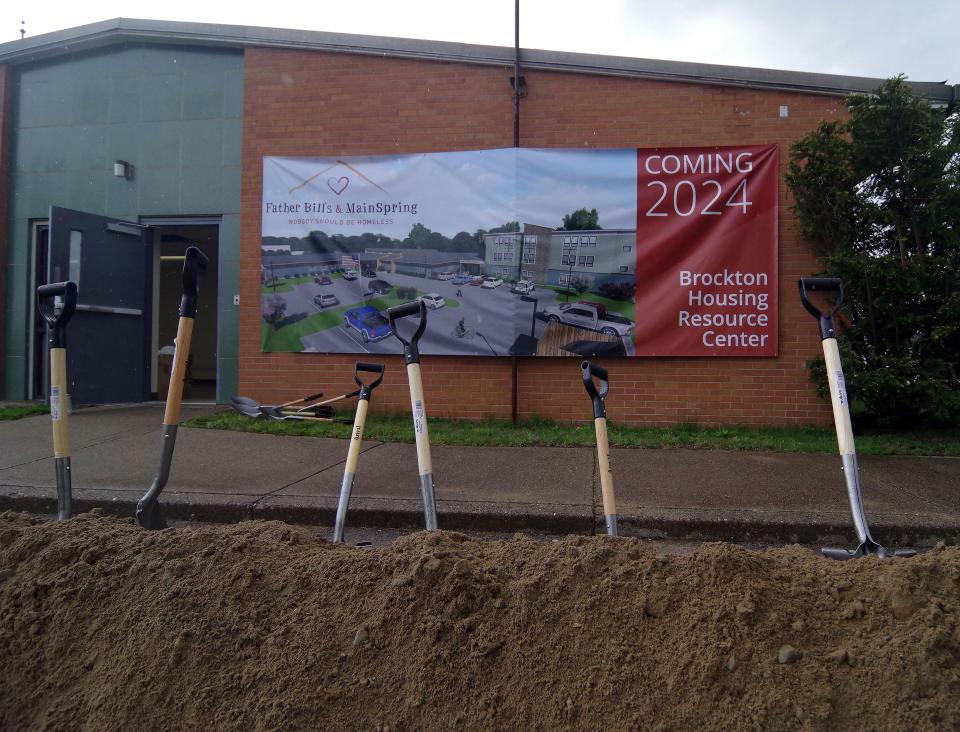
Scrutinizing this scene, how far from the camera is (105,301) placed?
900 centimetres

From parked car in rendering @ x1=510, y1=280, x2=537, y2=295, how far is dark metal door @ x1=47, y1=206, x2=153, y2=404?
16.5 ft

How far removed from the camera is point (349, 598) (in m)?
2.51

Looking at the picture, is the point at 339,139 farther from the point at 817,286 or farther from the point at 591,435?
the point at 817,286

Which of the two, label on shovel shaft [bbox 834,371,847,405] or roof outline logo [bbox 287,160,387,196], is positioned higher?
roof outline logo [bbox 287,160,387,196]

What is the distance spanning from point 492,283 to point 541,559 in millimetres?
5932

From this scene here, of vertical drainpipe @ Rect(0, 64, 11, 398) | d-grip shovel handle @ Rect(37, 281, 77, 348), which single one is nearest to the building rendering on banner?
d-grip shovel handle @ Rect(37, 281, 77, 348)

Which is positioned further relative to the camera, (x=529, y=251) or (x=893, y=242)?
(x=529, y=251)

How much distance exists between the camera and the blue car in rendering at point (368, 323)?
8594 millimetres

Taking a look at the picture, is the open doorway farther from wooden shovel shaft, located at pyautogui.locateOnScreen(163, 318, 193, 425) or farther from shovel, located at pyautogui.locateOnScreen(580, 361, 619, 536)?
shovel, located at pyautogui.locateOnScreen(580, 361, 619, 536)

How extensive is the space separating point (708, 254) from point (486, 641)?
6.64 metres

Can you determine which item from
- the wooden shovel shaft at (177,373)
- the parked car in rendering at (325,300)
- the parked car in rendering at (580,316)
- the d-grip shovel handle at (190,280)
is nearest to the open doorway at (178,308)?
the parked car in rendering at (325,300)

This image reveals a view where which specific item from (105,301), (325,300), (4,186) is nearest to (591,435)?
(325,300)

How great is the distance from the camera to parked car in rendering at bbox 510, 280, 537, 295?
826cm

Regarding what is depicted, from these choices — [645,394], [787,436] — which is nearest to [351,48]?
[645,394]
